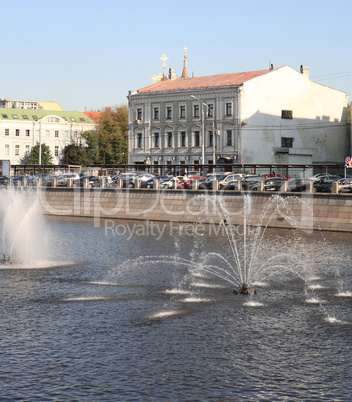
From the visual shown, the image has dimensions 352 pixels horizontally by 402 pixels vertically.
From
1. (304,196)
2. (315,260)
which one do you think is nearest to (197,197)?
(304,196)

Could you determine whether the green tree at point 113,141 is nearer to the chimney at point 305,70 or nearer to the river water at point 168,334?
the chimney at point 305,70

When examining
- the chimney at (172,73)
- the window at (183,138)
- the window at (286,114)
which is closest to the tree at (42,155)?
the chimney at (172,73)

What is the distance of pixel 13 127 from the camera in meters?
124

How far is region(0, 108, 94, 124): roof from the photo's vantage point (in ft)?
409

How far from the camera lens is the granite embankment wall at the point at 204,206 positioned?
41.8m

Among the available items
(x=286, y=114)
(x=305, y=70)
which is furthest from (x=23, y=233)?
(x=305, y=70)

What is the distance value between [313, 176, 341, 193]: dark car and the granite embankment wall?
3.18 meters

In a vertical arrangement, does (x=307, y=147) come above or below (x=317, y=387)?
above

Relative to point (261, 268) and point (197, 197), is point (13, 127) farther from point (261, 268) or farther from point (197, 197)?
point (261, 268)

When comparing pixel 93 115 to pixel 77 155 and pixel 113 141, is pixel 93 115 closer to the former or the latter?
pixel 77 155

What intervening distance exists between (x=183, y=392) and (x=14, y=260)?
17832 millimetres

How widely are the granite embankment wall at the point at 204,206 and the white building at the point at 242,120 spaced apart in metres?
24.5

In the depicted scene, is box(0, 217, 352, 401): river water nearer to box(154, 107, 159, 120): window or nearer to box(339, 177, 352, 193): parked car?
box(339, 177, 352, 193): parked car

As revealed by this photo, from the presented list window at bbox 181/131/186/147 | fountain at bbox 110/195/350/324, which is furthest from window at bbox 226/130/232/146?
fountain at bbox 110/195/350/324
